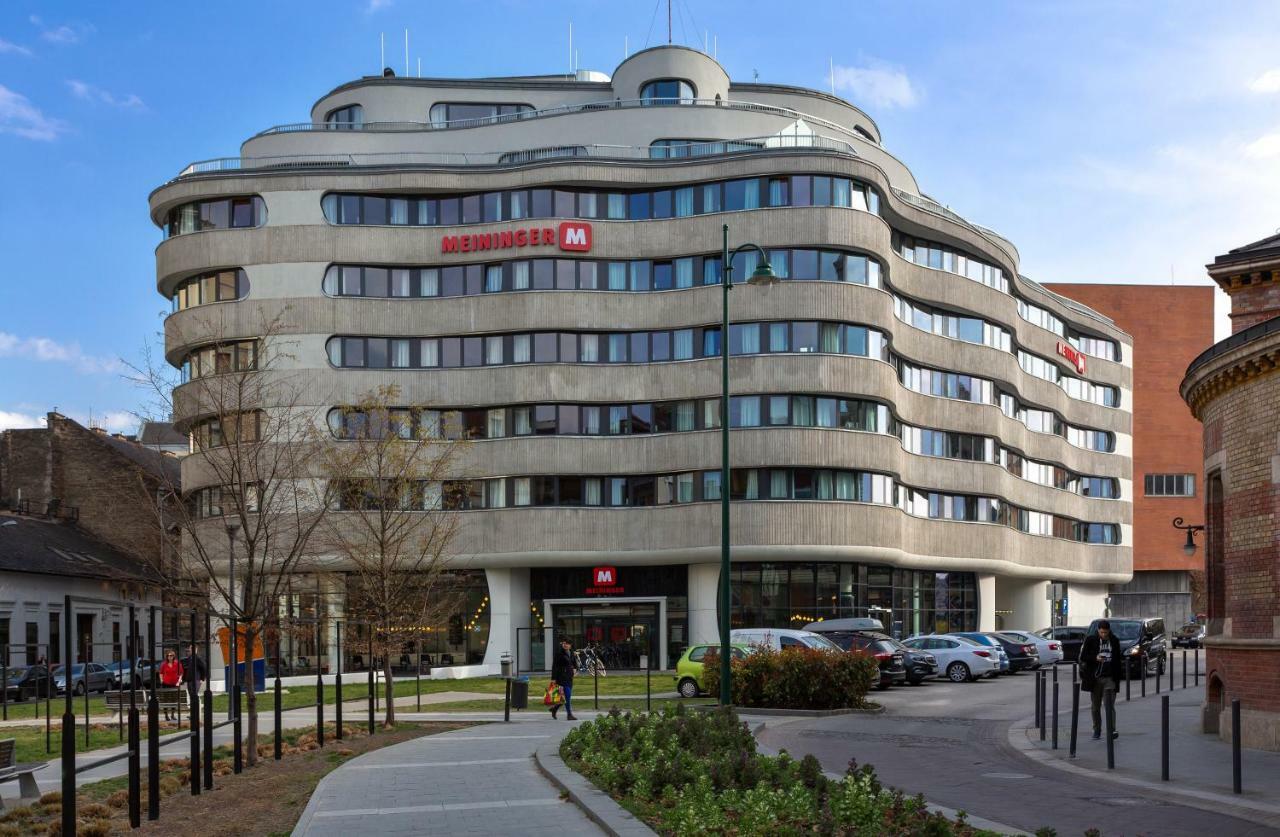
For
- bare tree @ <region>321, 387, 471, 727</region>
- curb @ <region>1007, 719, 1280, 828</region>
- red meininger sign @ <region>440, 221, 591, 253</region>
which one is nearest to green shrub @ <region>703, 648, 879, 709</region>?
bare tree @ <region>321, 387, 471, 727</region>

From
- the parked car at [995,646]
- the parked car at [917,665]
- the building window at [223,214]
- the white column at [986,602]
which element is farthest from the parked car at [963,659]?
the building window at [223,214]

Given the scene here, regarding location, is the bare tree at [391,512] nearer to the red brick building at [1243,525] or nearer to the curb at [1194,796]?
the curb at [1194,796]

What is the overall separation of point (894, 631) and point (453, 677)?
17.5 meters

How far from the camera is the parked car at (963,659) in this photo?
133ft

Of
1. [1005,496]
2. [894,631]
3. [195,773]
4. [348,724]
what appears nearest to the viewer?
[195,773]

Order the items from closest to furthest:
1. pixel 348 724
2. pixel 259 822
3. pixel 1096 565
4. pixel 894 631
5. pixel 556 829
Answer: pixel 556 829 < pixel 259 822 < pixel 348 724 < pixel 894 631 < pixel 1096 565

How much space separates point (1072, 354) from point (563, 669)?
51.4 m

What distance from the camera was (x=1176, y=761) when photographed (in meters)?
17.4

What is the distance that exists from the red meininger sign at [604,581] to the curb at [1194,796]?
33776 mm

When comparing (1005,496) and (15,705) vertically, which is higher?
(1005,496)

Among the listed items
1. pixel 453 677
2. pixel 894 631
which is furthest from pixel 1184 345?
pixel 453 677

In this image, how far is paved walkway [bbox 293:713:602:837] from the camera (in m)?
12.0

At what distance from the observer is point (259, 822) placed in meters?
13.1

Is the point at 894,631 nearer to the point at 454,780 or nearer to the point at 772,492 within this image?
the point at 772,492
